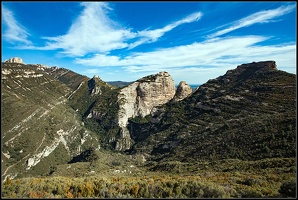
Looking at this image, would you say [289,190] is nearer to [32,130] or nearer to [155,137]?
[155,137]

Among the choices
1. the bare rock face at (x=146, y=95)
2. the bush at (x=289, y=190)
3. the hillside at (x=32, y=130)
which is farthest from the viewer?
the bare rock face at (x=146, y=95)

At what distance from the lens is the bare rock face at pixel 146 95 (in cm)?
16475

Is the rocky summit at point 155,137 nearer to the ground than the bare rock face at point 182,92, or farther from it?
nearer to the ground

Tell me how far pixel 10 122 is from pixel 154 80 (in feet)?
309

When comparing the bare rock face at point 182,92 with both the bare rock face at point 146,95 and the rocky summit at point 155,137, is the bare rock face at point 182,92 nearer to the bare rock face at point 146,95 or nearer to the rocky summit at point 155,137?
the rocky summit at point 155,137

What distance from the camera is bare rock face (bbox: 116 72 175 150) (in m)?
165

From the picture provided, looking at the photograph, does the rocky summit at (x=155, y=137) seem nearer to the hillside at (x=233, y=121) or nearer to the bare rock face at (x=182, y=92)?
the hillside at (x=233, y=121)

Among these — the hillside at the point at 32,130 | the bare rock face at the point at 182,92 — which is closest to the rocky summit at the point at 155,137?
the hillside at the point at 32,130

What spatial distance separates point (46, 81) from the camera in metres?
184

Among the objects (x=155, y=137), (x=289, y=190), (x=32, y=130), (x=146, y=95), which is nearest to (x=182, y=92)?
(x=146, y=95)

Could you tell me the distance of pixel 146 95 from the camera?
166m

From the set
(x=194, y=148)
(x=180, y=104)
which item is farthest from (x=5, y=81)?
(x=194, y=148)

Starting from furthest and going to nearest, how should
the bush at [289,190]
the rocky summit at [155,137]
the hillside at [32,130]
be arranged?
the hillside at [32,130] → the rocky summit at [155,137] → the bush at [289,190]

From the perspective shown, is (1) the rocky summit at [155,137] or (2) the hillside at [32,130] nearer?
(1) the rocky summit at [155,137]
